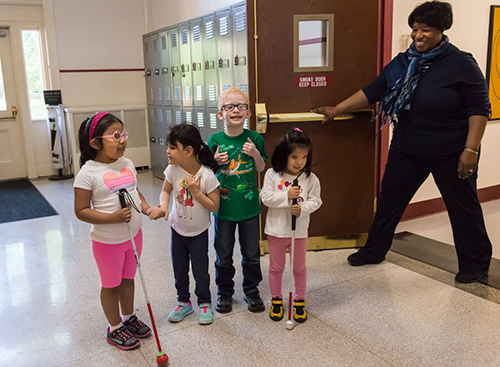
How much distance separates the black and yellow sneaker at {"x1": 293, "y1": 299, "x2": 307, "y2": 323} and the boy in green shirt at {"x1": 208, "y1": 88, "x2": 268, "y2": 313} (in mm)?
199

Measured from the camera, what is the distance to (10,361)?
2111 millimetres

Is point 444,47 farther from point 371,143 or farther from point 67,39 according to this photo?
point 67,39

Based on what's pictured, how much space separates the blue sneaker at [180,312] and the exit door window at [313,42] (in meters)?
1.66

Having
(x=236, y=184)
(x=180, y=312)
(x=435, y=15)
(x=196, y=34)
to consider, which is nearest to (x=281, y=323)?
(x=180, y=312)

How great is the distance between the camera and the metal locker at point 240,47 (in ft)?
13.1

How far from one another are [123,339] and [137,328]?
10 cm

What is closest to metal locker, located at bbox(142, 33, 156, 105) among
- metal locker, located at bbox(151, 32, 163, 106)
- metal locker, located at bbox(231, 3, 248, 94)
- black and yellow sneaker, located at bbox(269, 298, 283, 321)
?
metal locker, located at bbox(151, 32, 163, 106)

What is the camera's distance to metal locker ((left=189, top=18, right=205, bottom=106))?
4867 millimetres

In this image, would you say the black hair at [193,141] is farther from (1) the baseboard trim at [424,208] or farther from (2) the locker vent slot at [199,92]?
(2) the locker vent slot at [199,92]

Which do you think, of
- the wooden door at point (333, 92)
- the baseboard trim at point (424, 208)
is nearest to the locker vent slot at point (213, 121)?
the wooden door at point (333, 92)

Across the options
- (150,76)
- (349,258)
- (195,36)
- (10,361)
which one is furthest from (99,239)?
(150,76)

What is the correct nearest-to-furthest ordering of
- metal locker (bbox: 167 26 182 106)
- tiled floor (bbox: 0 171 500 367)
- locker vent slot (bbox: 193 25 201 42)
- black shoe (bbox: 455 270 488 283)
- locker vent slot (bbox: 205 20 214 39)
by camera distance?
tiled floor (bbox: 0 171 500 367) → black shoe (bbox: 455 270 488 283) → locker vent slot (bbox: 205 20 214 39) → locker vent slot (bbox: 193 25 201 42) → metal locker (bbox: 167 26 182 106)

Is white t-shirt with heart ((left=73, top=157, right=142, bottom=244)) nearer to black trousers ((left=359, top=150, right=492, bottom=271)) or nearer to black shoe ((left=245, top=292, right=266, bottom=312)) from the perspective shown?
black shoe ((left=245, top=292, right=266, bottom=312))

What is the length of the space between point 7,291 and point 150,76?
3.99m
